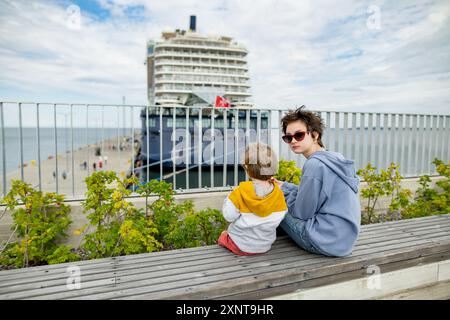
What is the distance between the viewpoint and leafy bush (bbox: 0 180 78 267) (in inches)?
117

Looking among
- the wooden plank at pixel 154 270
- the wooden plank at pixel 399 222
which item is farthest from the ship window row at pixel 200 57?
the wooden plank at pixel 154 270

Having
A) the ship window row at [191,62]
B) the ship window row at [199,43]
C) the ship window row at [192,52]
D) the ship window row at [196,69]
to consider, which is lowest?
the ship window row at [196,69]

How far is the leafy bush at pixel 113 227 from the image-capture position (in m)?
2.85

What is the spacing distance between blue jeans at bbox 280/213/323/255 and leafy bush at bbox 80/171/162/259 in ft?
4.22

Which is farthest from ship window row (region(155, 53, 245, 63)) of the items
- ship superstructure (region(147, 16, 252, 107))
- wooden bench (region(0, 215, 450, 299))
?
wooden bench (region(0, 215, 450, 299))

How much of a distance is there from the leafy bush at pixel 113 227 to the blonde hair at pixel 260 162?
1268 millimetres

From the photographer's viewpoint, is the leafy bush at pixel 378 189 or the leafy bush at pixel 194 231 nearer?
the leafy bush at pixel 194 231

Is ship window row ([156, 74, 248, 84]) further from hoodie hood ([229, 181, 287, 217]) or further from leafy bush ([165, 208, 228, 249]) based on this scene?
hoodie hood ([229, 181, 287, 217])

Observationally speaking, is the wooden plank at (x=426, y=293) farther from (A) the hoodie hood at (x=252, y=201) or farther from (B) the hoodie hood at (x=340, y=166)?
(A) the hoodie hood at (x=252, y=201)

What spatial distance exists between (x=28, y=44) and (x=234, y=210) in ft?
79.1

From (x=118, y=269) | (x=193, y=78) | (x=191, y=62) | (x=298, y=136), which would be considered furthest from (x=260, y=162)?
(x=191, y=62)
